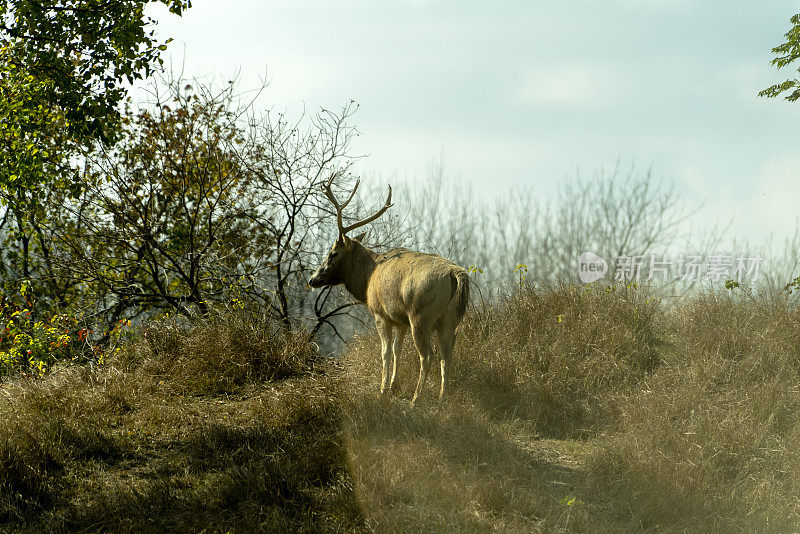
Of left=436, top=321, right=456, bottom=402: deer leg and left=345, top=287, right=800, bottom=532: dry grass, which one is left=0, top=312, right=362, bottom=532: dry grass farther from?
left=436, top=321, right=456, bottom=402: deer leg

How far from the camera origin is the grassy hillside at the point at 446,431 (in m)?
6.40

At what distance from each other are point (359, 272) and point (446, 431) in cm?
295

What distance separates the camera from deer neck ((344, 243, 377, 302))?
9.64 meters

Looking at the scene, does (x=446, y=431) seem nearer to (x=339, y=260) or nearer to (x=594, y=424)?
(x=594, y=424)

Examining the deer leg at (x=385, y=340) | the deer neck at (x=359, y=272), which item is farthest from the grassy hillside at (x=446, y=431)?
the deer neck at (x=359, y=272)

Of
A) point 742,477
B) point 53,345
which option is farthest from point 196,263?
point 742,477

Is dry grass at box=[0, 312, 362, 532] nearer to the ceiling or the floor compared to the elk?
nearer to the floor

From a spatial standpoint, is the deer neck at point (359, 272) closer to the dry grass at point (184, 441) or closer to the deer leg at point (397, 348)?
the deer leg at point (397, 348)

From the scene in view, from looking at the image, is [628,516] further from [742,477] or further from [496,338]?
[496,338]

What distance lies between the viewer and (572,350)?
10.1 metres

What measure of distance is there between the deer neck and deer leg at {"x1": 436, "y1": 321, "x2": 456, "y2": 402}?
152 cm

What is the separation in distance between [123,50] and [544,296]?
735 centimetres

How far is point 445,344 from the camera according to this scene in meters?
8.59

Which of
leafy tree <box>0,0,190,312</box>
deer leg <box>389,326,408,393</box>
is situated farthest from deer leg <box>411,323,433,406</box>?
leafy tree <box>0,0,190,312</box>
